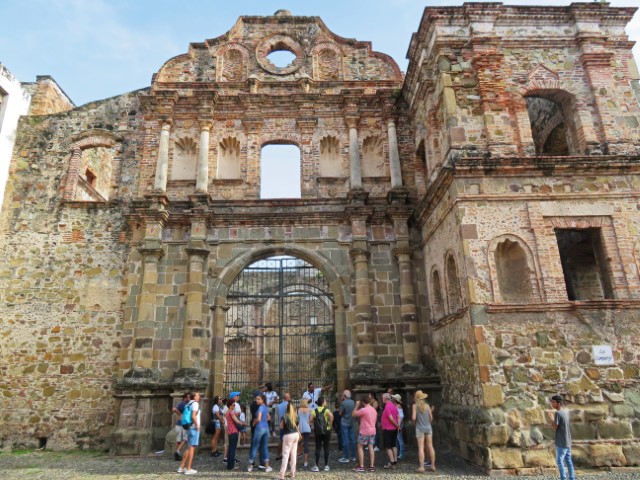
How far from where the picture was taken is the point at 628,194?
30.5 feet

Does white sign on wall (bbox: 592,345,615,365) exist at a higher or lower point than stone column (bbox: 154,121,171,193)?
lower

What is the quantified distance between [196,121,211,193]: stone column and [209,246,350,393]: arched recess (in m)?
2.10

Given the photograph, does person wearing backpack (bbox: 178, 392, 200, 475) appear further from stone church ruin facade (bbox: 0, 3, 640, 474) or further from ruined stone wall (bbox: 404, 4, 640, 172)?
ruined stone wall (bbox: 404, 4, 640, 172)

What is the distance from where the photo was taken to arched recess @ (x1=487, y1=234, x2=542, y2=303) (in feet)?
28.5

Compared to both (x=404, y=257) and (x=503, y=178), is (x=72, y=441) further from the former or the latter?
(x=503, y=178)

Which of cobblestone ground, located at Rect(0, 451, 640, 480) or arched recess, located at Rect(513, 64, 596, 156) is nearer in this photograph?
cobblestone ground, located at Rect(0, 451, 640, 480)

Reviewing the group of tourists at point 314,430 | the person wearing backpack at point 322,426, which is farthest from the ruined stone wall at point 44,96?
the person wearing backpack at point 322,426

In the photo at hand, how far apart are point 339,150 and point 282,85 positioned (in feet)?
8.65

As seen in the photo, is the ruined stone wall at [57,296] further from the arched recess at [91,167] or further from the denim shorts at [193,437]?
the denim shorts at [193,437]

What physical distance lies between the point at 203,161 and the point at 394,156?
5078 mm

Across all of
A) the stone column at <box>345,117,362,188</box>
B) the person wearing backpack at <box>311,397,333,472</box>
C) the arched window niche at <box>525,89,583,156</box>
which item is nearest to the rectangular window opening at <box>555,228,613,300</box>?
the arched window niche at <box>525,89,583,156</box>

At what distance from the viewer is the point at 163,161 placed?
42.0 feet

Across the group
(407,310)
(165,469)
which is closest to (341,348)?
(407,310)

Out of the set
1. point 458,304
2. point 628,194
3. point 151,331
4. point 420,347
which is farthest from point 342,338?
point 628,194
